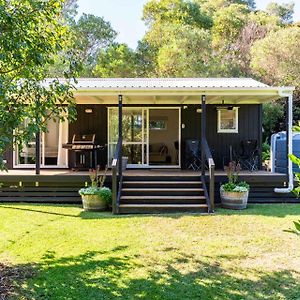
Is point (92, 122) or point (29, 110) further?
point (92, 122)

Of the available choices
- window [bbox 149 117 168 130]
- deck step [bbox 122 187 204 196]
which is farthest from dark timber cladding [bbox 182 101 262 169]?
deck step [bbox 122 187 204 196]

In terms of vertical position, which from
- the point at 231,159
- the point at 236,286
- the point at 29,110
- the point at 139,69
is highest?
the point at 139,69

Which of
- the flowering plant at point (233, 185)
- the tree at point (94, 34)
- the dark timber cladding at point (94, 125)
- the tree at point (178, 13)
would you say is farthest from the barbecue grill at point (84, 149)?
the tree at point (178, 13)

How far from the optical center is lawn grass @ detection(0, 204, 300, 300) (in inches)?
163

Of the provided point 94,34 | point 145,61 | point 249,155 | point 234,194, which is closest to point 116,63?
point 145,61

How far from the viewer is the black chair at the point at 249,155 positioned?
1158cm

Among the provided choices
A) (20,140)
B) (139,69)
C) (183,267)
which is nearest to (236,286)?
(183,267)

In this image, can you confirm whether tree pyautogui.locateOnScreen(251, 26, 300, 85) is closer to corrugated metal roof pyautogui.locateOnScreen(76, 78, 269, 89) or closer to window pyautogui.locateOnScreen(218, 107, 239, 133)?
corrugated metal roof pyautogui.locateOnScreen(76, 78, 269, 89)

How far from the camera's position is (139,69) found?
23609 millimetres

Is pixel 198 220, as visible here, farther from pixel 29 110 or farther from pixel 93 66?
pixel 93 66

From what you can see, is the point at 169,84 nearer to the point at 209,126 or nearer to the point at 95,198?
the point at 209,126

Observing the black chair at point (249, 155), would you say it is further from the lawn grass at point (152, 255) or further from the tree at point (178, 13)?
the tree at point (178, 13)

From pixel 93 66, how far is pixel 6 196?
1646cm

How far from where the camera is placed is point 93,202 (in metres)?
8.62
